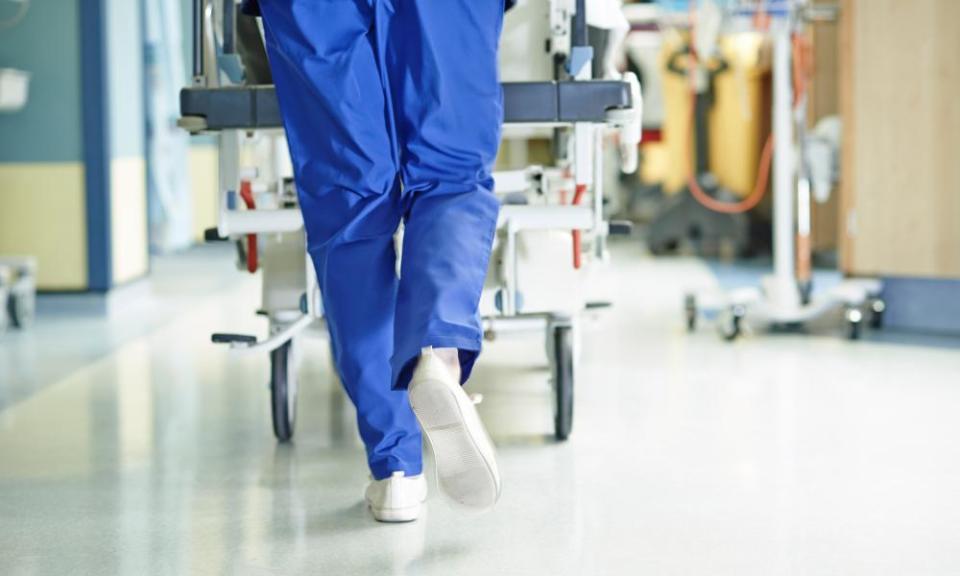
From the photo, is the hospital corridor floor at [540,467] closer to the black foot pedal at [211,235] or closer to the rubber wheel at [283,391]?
the rubber wheel at [283,391]

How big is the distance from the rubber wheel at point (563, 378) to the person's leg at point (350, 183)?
1.93ft

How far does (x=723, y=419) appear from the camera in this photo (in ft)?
9.63

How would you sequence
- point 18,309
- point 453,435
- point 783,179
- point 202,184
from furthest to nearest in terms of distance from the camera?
point 202,184
point 18,309
point 783,179
point 453,435

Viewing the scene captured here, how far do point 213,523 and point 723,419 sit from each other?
1294 millimetres

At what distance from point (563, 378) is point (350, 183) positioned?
33.2 inches

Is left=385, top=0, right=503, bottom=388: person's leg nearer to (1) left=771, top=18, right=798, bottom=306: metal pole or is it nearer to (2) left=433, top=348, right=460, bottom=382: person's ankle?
(2) left=433, top=348, right=460, bottom=382: person's ankle

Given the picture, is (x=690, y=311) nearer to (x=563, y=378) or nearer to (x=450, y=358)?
(x=563, y=378)

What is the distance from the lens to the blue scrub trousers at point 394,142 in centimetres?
188

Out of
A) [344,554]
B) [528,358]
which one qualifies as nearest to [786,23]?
[528,358]

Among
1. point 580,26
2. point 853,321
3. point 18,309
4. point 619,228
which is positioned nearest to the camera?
point 580,26

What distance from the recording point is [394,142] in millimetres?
1978

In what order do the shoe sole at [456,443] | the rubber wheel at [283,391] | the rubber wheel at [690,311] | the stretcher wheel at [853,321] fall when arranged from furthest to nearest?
the rubber wheel at [690,311] < the stretcher wheel at [853,321] < the rubber wheel at [283,391] < the shoe sole at [456,443]

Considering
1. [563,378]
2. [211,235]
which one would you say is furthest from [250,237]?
[563,378]

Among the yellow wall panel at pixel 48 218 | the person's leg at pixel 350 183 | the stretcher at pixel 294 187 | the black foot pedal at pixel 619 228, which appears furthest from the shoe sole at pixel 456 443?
the yellow wall panel at pixel 48 218
